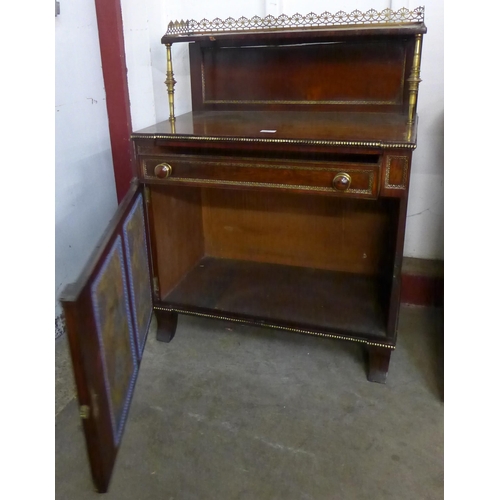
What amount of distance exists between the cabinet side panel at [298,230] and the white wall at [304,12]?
206 mm

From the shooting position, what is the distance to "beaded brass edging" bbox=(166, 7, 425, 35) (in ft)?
5.23

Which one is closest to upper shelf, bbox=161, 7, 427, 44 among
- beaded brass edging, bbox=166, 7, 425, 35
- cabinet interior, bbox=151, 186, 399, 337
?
beaded brass edging, bbox=166, 7, 425, 35

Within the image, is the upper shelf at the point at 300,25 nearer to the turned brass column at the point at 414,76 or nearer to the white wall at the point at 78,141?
the turned brass column at the point at 414,76

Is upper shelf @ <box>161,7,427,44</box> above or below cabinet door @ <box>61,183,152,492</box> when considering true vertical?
above

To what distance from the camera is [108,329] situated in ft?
4.17

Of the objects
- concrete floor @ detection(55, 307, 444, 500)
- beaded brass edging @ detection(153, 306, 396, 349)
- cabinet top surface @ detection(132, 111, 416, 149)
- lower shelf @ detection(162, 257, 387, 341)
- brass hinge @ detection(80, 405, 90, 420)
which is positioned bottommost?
concrete floor @ detection(55, 307, 444, 500)

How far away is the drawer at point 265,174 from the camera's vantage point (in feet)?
4.64

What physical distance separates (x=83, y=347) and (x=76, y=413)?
0.67 metres

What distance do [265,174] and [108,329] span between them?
68 centimetres

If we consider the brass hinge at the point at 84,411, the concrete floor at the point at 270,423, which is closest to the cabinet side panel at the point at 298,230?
the concrete floor at the point at 270,423

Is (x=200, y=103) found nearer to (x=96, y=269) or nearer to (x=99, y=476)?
(x=96, y=269)

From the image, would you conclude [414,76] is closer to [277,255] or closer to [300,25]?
[300,25]

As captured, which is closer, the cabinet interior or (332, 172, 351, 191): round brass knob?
(332, 172, 351, 191): round brass knob

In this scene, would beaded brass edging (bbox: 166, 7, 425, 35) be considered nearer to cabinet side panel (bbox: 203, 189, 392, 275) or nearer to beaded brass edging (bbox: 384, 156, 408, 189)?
beaded brass edging (bbox: 384, 156, 408, 189)
